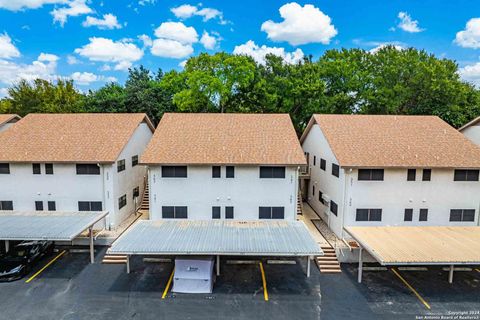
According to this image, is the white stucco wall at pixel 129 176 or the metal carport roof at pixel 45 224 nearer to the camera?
the metal carport roof at pixel 45 224

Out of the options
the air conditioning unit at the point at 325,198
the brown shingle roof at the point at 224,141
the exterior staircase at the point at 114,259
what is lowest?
the exterior staircase at the point at 114,259

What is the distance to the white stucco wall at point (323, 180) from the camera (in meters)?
18.8

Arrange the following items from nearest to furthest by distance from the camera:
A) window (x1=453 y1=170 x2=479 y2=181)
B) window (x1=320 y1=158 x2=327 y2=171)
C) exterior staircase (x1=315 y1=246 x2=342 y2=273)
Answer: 1. exterior staircase (x1=315 y1=246 x2=342 y2=273)
2. window (x1=453 y1=170 x2=479 y2=181)
3. window (x1=320 y1=158 x2=327 y2=171)

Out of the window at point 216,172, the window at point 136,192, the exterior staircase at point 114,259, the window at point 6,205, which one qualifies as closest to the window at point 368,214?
the window at point 216,172

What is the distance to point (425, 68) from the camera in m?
31.8

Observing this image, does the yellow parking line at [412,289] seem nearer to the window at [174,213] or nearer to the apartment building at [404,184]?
the apartment building at [404,184]

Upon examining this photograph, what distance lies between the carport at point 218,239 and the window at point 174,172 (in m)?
2.83

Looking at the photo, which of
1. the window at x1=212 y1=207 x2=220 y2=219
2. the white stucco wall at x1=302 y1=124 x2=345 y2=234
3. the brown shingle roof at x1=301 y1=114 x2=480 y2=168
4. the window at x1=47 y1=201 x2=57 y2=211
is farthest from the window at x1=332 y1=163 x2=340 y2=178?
the window at x1=47 y1=201 x2=57 y2=211

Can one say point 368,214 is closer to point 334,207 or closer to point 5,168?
point 334,207

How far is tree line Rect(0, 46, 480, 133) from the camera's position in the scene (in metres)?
32.8

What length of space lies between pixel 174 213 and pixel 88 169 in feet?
21.2

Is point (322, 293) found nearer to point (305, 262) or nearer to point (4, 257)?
point (305, 262)

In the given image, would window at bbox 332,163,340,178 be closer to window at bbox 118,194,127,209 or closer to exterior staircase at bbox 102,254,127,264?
exterior staircase at bbox 102,254,127,264

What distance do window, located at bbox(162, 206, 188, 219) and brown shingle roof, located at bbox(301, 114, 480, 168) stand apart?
10.2 m
